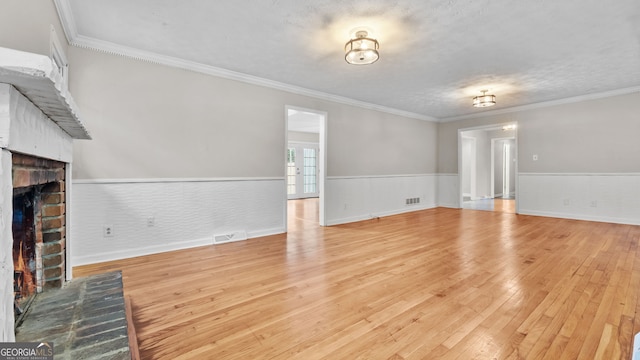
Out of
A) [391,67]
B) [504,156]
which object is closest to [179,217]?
[391,67]

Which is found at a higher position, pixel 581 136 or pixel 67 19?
pixel 67 19

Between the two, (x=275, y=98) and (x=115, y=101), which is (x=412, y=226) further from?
(x=115, y=101)

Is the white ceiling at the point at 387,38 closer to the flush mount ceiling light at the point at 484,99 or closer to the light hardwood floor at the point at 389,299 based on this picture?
the flush mount ceiling light at the point at 484,99

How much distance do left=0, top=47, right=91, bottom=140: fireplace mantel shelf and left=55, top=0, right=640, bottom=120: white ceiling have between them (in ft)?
5.45

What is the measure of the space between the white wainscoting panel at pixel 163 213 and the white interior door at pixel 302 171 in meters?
5.03

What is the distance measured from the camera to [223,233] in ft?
12.4

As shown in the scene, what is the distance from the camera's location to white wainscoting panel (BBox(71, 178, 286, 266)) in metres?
2.92

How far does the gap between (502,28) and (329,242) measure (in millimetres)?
2993

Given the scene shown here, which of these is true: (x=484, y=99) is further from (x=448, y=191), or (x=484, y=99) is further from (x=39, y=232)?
(x=39, y=232)

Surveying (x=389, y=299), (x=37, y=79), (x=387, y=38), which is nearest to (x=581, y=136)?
(x=387, y=38)

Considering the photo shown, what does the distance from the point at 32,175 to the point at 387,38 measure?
9.48 feet

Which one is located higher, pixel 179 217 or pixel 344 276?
pixel 179 217

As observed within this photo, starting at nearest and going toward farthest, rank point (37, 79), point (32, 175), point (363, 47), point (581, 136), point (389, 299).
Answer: point (37, 79), point (32, 175), point (389, 299), point (363, 47), point (581, 136)

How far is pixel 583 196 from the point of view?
532 centimetres
